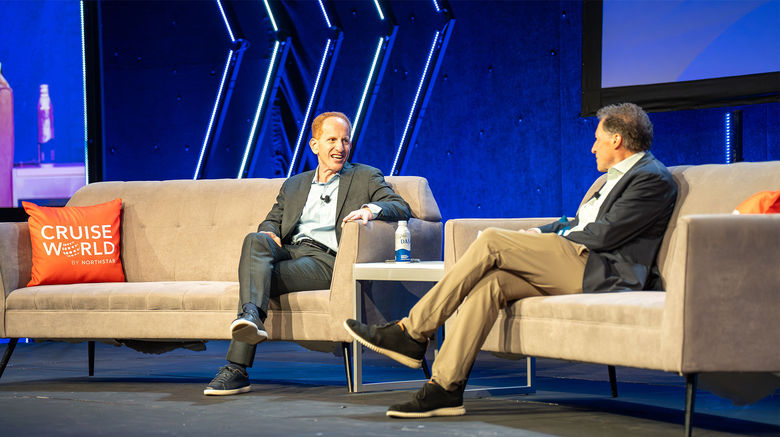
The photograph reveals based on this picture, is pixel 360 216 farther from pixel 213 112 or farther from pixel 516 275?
pixel 213 112

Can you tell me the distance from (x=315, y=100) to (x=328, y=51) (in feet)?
1.06

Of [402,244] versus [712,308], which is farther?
[402,244]

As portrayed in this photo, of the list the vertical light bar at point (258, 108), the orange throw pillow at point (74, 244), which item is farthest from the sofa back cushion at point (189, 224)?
the vertical light bar at point (258, 108)

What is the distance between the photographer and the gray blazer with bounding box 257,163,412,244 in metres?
3.74

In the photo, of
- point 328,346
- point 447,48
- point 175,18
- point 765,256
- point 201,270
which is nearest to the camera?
point 765,256

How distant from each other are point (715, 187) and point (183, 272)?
2.40m

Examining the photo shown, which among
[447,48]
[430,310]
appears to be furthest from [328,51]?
[430,310]

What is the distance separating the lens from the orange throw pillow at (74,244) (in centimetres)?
392

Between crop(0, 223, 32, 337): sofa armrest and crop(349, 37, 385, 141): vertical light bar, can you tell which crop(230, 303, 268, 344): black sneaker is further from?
crop(349, 37, 385, 141): vertical light bar

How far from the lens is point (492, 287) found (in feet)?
9.24

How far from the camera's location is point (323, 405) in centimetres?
314

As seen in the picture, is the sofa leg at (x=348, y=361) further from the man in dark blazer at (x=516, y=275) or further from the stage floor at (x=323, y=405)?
the man in dark blazer at (x=516, y=275)

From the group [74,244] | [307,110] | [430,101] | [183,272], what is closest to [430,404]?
[183,272]

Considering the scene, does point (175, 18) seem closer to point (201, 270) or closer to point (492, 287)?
point (201, 270)
